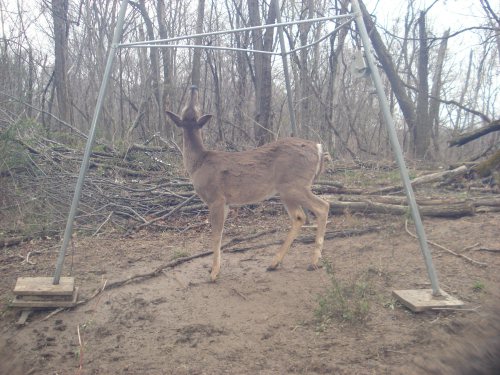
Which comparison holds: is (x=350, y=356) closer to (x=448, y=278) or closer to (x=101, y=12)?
(x=448, y=278)

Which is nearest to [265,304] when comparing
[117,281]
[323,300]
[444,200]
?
[323,300]

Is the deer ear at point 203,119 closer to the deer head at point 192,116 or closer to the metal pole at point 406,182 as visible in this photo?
the deer head at point 192,116

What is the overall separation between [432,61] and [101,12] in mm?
19772

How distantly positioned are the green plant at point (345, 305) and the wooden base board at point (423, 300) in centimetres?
32

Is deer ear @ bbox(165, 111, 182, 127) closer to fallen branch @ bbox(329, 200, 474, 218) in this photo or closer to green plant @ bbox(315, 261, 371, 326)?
green plant @ bbox(315, 261, 371, 326)

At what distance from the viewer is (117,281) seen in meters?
5.29

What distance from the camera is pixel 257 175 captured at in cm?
607

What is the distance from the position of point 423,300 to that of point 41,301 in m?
3.49

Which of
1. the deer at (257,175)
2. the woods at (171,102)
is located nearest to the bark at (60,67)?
the woods at (171,102)

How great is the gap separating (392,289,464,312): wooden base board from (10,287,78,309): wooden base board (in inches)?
121

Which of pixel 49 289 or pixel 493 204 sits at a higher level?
pixel 493 204

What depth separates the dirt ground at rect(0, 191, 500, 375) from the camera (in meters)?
3.60

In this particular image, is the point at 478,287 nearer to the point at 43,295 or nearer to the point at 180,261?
the point at 180,261

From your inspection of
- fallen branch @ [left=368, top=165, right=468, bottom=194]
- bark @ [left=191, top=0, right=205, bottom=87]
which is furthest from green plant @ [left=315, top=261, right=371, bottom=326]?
bark @ [left=191, top=0, right=205, bottom=87]
